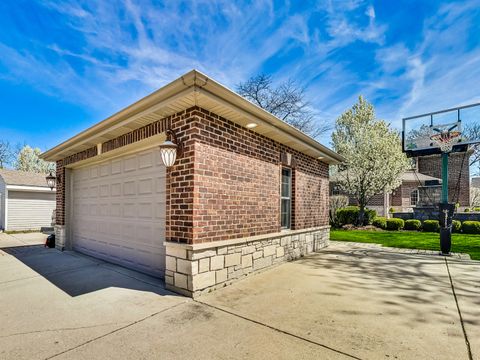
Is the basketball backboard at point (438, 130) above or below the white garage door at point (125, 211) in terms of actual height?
above

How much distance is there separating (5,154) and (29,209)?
25082 mm

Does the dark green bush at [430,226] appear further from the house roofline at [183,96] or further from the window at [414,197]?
the house roofline at [183,96]

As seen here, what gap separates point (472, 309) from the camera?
3.59 metres

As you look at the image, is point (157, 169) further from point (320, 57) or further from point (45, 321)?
point (320, 57)

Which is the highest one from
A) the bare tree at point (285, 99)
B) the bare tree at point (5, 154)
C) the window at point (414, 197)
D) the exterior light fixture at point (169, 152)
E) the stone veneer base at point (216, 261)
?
the bare tree at point (285, 99)

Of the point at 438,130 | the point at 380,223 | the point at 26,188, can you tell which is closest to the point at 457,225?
the point at 380,223

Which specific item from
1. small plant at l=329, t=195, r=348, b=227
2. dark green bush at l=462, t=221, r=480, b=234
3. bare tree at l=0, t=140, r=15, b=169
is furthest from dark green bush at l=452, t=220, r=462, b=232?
bare tree at l=0, t=140, r=15, b=169

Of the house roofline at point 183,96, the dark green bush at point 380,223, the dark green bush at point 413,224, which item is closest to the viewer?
the house roofline at point 183,96

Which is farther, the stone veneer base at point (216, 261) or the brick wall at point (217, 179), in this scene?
the brick wall at point (217, 179)

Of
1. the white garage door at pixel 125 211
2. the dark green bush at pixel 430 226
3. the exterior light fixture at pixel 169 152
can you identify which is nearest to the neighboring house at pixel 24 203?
the white garage door at pixel 125 211

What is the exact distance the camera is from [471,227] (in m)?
12.7

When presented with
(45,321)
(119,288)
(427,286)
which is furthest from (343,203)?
(45,321)

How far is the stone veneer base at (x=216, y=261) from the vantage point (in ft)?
13.2

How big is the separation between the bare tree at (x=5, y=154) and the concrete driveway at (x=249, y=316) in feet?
118
